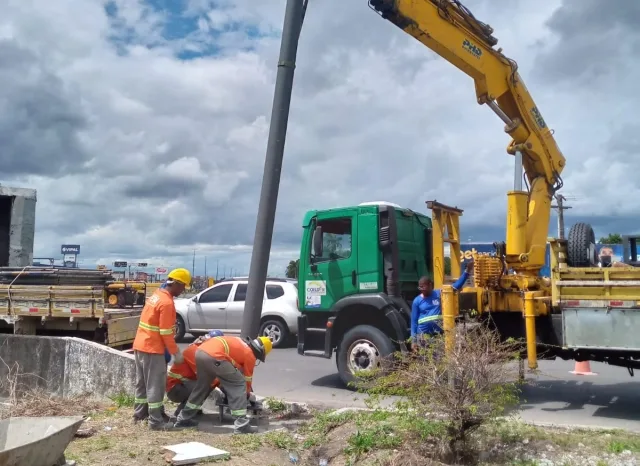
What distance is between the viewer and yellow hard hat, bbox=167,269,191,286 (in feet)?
21.7

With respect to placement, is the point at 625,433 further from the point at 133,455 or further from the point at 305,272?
the point at 305,272

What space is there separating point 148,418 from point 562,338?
16.1ft

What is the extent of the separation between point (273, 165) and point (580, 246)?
437 cm

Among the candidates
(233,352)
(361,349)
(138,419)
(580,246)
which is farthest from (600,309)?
(138,419)

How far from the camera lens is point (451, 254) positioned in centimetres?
977

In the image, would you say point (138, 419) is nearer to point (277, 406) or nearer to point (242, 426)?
point (242, 426)

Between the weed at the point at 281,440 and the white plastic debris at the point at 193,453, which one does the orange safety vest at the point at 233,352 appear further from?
the white plastic debris at the point at 193,453

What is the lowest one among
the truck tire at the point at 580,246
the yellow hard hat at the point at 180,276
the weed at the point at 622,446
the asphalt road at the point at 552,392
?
the asphalt road at the point at 552,392

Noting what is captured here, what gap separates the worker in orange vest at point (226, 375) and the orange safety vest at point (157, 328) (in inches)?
13.9

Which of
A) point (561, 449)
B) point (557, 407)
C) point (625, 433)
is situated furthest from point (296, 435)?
point (557, 407)


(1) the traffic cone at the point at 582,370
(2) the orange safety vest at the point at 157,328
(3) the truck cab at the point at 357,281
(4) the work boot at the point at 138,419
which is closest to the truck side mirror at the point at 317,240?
(3) the truck cab at the point at 357,281

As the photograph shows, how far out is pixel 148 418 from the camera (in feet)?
21.5

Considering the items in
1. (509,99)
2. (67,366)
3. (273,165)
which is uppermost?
(509,99)

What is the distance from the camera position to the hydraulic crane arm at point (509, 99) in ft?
29.5
